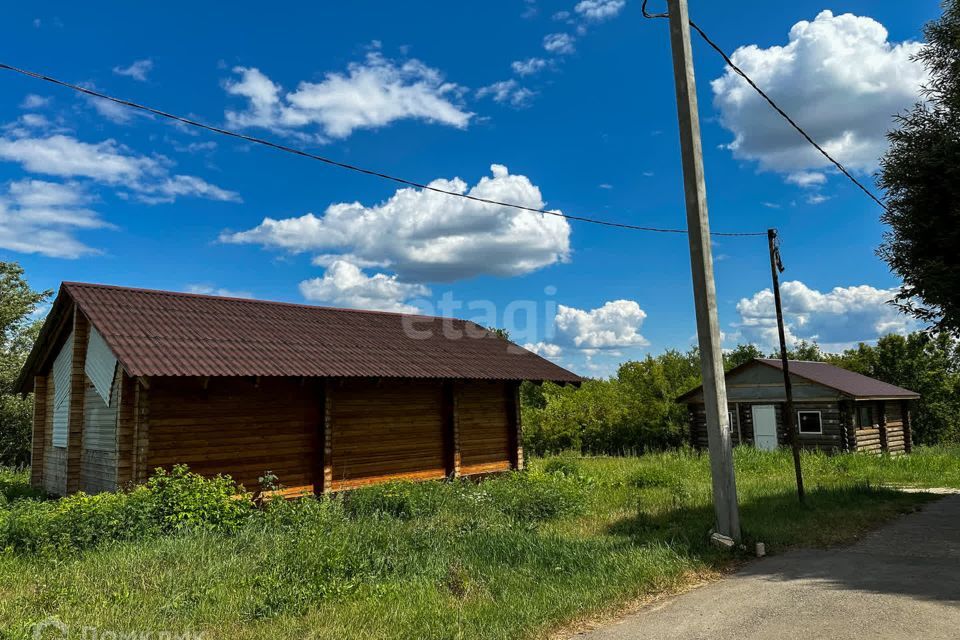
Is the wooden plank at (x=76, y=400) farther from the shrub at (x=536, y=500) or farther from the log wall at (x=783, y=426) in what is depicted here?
the log wall at (x=783, y=426)

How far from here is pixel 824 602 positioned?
246 inches

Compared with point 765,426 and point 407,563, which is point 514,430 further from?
point 765,426

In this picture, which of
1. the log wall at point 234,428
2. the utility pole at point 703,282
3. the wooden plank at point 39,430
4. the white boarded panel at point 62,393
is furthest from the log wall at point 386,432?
the utility pole at point 703,282

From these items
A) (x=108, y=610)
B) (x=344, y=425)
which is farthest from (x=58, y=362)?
(x=108, y=610)

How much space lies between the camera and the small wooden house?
24.9 meters

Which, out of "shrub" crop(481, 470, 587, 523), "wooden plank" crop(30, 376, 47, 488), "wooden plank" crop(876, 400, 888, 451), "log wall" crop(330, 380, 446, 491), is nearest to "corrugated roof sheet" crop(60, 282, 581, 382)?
"log wall" crop(330, 380, 446, 491)

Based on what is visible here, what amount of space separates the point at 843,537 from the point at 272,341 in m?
12.1

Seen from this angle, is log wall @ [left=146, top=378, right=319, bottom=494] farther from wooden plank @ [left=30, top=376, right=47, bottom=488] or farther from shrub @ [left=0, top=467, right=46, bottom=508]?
wooden plank @ [left=30, top=376, right=47, bottom=488]

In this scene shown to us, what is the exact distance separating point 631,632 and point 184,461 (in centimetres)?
985

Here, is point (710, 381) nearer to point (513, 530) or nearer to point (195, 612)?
point (513, 530)

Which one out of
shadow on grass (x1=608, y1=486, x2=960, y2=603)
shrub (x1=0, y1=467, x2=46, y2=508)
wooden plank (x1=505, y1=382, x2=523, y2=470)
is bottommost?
shadow on grass (x1=608, y1=486, x2=960, y2=603)

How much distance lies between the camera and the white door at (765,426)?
26.5 m

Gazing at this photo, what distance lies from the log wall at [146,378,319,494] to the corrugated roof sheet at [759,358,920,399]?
20.4 m

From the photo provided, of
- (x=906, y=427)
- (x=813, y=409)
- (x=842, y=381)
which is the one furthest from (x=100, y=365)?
(x=906, y=427)
